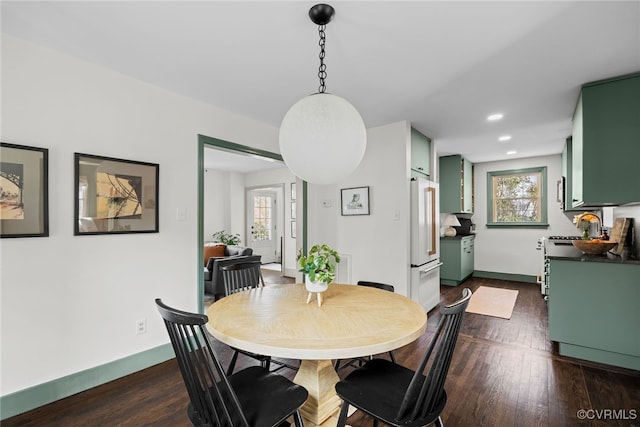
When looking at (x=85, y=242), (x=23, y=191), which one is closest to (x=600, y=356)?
(x=85, y=242)

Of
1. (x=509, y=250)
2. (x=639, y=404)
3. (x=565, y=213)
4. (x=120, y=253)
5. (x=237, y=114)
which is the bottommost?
(x=639, y=404)

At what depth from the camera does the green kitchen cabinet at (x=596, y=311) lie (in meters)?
2.41

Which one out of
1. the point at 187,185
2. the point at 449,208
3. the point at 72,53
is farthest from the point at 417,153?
the point at 72,53

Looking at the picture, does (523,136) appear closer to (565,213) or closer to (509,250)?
(565,213)

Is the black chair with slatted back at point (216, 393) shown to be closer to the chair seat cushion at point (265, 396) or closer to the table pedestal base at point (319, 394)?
the chair seat cushion at point (265, 396)

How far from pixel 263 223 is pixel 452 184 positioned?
485 centimetres

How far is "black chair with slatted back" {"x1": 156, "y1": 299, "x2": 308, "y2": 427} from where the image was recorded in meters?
1.13

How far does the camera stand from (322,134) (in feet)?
5.27

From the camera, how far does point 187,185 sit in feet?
9.46

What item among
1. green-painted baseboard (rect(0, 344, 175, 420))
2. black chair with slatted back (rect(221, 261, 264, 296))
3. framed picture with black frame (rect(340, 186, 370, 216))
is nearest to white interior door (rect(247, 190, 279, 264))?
framed picture with black frame (rect(340, 186, 370, 216))

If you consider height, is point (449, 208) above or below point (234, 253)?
above

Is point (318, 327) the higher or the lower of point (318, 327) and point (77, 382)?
the higher

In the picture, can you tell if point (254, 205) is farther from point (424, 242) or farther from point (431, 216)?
point (424, 242)

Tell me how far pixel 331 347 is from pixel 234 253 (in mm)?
4334
